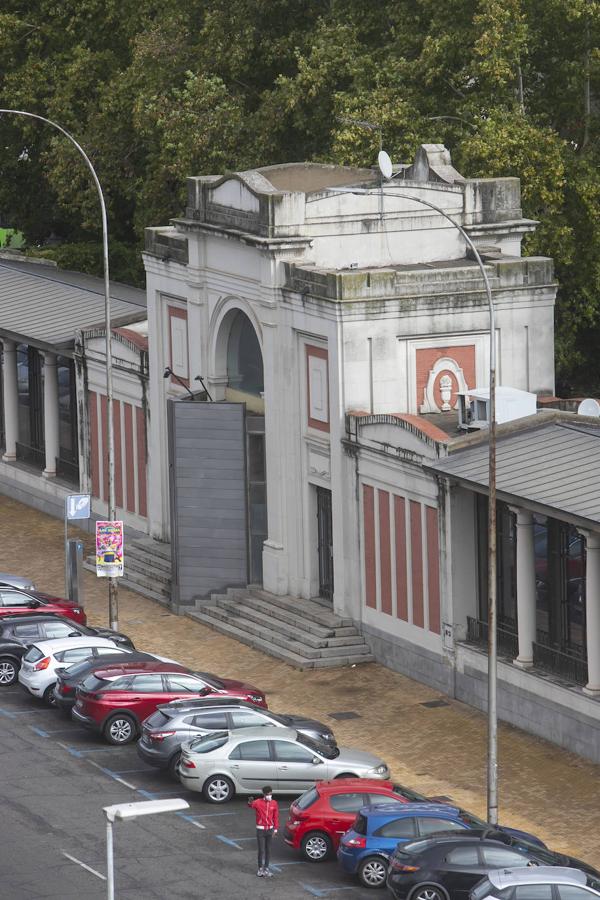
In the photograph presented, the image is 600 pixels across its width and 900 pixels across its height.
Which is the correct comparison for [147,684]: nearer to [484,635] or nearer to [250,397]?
[484,635]

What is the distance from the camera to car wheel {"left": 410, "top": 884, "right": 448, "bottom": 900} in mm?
38938

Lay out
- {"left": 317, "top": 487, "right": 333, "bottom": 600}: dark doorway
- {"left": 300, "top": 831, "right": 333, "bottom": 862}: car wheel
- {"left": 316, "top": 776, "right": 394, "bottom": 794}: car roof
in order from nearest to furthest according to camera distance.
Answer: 1. {"left": 300, "top": 831, "right": 333, "bottom": 862}: car wheel
2. {"left": 316, "top": 776, "right": 394, "bottom": 794}: car roof
3. {"left": 317, "top": 487, "right": 333, "bottom": 600}: dark doorway

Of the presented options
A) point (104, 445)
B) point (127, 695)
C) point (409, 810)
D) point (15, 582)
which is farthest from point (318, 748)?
point (104, 445)

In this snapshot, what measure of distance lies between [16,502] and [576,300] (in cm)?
2196

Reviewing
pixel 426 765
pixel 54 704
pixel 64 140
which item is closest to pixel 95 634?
pixel 54 704

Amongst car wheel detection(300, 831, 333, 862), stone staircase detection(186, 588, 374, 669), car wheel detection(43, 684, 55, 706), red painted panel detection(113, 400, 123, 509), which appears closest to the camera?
car wheel detection(300, 831, 333, 862)

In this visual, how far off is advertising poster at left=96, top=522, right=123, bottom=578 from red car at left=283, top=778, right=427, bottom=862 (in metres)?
17.8

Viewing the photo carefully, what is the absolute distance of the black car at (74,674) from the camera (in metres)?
51.9

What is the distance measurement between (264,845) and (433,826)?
130 inches

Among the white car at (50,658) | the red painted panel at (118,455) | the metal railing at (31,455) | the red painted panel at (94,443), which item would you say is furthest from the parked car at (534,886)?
the metal railing at (31,455)

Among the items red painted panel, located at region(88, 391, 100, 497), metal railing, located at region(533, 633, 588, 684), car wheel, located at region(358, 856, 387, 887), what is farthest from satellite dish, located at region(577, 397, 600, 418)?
red painted panel, located at region(88, 391, 100, 497)

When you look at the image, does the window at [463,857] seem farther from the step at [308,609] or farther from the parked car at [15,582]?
the parked car at [15,582]

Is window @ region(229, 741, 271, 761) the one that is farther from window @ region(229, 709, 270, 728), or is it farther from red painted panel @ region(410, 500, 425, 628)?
red painted panel @ region(410, 500, 425, 628)

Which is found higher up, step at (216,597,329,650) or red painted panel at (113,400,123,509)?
red painted panel at (113,400,123,509)
